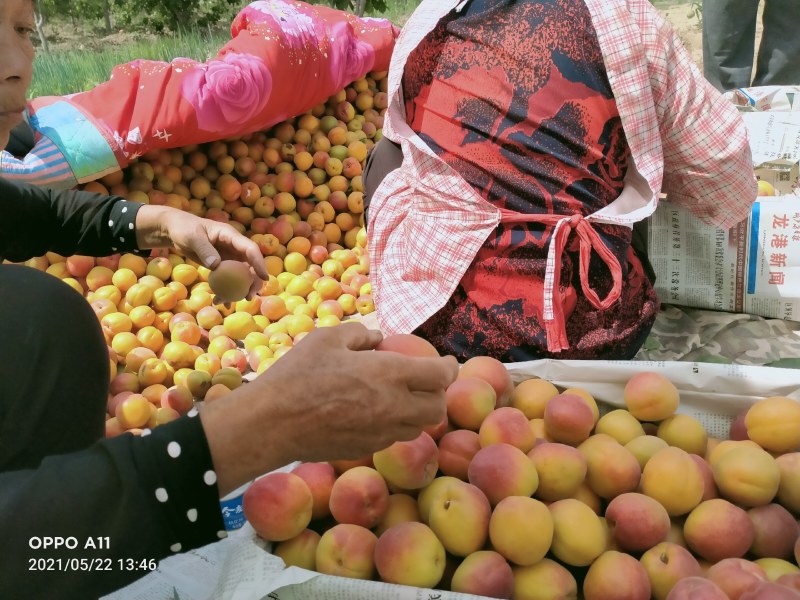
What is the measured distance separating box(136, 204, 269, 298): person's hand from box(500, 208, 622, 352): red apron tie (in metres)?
0.67

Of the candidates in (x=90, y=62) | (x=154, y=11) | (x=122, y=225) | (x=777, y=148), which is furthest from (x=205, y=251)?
(x=154, y=11)

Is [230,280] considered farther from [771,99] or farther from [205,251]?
[771,99]

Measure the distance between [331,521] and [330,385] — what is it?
18.7 inches

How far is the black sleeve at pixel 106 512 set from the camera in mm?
783

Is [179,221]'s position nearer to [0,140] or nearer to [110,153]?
[0,140]

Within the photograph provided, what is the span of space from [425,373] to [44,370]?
0.67 m

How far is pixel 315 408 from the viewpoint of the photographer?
0.85 m

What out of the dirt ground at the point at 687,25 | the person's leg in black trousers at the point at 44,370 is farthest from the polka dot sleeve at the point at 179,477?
the dirt ground at the point at 687,25

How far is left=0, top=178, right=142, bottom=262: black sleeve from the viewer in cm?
164

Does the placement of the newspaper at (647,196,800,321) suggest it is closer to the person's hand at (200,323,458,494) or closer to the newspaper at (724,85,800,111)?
the newspaper at (724,85,800,111)

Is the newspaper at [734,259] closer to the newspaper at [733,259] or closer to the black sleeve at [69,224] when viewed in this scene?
the newspaper at [733,259]

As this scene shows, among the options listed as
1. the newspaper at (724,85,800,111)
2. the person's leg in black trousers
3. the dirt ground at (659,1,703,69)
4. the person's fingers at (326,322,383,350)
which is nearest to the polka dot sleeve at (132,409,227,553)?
the person's fingers at (326,322,383,350)

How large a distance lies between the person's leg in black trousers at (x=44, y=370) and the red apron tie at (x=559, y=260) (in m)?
1.07

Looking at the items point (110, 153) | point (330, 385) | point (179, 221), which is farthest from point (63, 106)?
point (330, 385)
